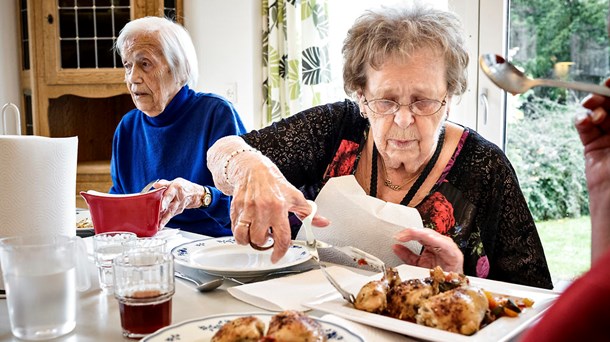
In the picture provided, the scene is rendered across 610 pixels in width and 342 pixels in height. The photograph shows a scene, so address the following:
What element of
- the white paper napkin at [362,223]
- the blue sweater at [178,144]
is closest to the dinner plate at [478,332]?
the white paper napkin at [362,223]

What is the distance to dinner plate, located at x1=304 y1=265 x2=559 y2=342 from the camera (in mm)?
846

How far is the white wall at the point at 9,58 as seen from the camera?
11.8 ft

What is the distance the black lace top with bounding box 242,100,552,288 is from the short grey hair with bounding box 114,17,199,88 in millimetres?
896

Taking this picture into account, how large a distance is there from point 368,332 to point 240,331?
0.68 ft

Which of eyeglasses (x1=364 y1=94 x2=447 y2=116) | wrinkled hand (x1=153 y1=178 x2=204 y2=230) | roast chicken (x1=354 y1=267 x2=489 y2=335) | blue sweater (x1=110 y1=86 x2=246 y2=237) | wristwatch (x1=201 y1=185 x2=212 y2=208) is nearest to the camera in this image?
roast chicken (x1=354 y1=267 x2=489 y2=335)

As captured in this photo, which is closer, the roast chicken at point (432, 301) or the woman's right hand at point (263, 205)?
the roast chicken at point (432, 301)

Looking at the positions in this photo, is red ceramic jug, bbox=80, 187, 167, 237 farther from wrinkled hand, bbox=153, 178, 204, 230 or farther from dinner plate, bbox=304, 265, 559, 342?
dinner plate, bbox=304, 265, 559, 342

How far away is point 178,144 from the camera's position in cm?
242

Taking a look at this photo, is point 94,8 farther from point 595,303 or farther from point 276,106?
point 595,303

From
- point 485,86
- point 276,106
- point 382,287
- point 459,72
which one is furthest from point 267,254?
point 276,106

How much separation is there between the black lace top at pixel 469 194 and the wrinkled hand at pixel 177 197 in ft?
0.84

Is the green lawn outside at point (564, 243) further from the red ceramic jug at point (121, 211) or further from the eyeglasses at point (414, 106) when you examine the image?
the red ceramic jug at point (121, 211)

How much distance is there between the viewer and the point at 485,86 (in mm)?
2662

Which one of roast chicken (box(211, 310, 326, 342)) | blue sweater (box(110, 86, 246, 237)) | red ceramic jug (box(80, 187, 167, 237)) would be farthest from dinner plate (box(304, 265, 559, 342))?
blue sweater (box(110, 86, 246, 237))
